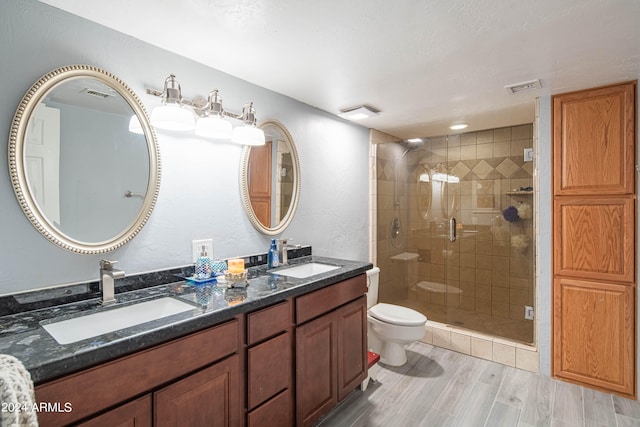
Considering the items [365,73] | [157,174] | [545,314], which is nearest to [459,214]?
[545,314]

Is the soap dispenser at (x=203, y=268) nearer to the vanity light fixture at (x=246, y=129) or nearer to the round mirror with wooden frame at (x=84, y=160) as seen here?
the round mirror with wooden frame at (x=84, y=160)

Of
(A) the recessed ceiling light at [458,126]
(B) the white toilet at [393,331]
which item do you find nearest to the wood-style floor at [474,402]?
(B) the white toilet at [393,331]

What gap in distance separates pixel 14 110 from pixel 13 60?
0.62 ft

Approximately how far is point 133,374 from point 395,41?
1756 millimetres

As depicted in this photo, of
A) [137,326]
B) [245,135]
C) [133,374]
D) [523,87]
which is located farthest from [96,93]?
[523,87]

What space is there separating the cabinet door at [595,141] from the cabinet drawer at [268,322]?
2177mm

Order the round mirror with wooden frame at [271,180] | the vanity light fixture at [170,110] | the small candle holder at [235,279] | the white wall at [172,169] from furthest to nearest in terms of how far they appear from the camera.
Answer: the round mirror with wooden frame at [271,180]
the small candle holder at [235,279]
the vanity light fixture at [170,110]
the white wall at [172,169]

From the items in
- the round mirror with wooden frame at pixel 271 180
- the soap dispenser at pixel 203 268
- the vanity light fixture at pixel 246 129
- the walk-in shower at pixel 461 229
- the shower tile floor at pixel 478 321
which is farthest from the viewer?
the walk-in shower at pixel 461 229

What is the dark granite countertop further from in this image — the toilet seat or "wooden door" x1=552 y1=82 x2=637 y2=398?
"wooden door" x1=552 y1=82 x2=637 y2=398

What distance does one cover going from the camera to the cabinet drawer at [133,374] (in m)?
0.89

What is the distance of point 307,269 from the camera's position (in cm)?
228

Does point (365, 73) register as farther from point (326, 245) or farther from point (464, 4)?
point (326, 245)

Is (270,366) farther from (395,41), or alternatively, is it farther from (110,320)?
(395,41)

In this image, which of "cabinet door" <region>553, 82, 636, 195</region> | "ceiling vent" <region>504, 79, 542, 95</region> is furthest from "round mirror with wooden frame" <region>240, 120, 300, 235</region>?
"cabinet door" <region>553, 82, 636, 195</region>
